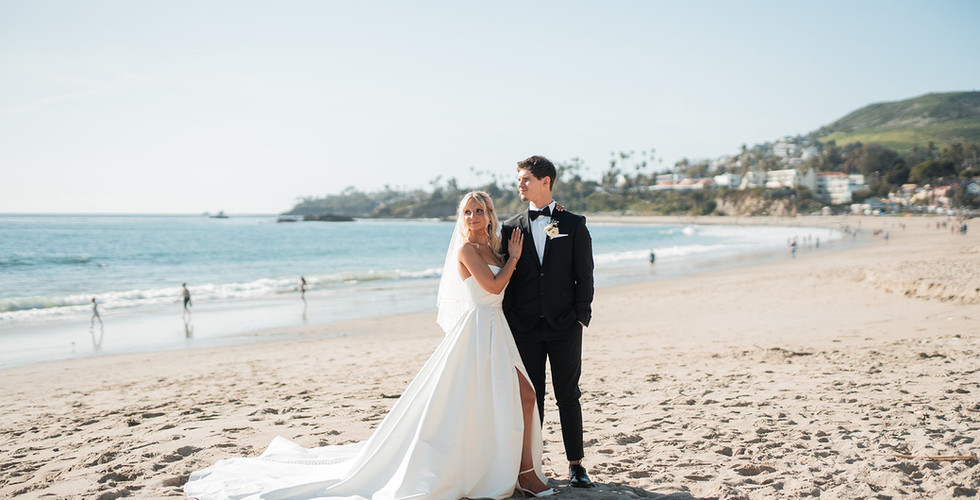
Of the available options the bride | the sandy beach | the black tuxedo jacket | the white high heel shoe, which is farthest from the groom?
the sandy beach

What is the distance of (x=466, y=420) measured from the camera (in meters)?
3.68

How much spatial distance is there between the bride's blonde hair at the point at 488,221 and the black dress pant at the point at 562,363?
54cm

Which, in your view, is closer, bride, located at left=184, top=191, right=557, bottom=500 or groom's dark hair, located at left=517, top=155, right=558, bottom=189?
bride, located at left=184, top=191, right=557, bottom=500

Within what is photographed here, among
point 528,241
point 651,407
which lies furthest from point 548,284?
point 651,407

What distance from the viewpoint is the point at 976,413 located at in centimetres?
507

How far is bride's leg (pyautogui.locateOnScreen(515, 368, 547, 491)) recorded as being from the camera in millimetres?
3803

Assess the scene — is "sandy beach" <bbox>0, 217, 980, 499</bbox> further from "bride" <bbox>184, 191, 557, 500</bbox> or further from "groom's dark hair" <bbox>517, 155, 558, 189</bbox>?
"groom's dark hair" <bbox>517, 155, 558, 189</bbox>

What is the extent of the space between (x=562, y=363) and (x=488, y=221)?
0.98m

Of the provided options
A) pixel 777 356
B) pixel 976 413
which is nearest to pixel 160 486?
pixel 976 413

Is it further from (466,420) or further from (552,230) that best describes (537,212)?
(466,420)

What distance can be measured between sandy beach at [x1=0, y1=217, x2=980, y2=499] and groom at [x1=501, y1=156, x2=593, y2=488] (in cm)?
86

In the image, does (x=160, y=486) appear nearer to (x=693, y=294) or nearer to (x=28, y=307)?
(x=693, y=294)

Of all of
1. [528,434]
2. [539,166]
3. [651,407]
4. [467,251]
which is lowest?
[651,407]

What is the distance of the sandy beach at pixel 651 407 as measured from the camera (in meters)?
4.11
